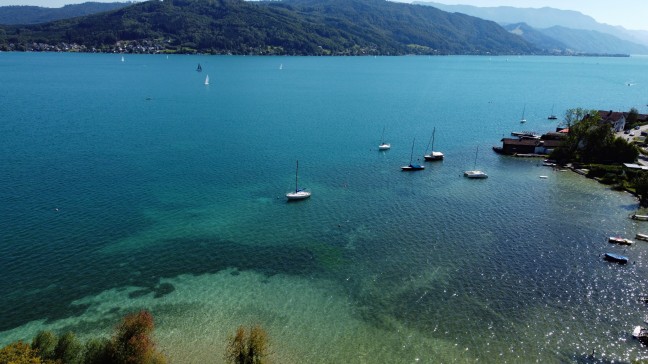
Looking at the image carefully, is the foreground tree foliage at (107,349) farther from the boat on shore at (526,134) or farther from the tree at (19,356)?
the boat on shore at (526,134)

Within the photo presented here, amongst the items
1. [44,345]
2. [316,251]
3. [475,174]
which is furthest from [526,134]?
[44,345]

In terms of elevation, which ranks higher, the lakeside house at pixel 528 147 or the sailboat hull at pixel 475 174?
the lakeside house at pixel 528 147

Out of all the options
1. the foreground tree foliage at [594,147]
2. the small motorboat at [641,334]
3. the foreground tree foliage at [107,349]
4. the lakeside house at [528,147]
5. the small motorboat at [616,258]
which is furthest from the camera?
the lakeside house at [528,147]

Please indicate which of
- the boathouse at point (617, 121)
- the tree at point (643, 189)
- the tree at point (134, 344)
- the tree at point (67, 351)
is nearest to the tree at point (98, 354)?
the tree at point (134, 344)

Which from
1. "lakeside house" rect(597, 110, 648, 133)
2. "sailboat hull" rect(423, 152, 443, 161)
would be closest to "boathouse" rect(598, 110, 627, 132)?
"lakeside house" rect(597, 110, 648, 133)

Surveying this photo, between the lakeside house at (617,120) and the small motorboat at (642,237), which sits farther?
the lakeside house at (617,120)

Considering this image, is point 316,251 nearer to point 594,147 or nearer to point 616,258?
point 616,258

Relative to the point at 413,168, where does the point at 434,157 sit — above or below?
above

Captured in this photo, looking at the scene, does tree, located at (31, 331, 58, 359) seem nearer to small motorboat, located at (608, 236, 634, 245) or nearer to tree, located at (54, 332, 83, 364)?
tree, located at (54, 332, 83, 364)

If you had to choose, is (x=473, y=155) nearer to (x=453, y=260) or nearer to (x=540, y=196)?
(x=540, y=196)
